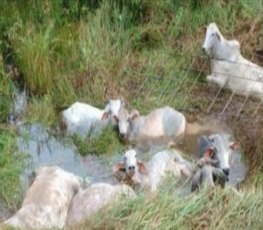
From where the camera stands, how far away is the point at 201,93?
7906 mm

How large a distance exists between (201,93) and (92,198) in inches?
95.4

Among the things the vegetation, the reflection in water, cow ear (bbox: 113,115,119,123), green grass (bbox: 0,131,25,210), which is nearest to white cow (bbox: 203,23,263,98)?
the vegetation

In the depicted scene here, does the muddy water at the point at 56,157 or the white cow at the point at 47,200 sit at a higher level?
the white cow at the point at 47,200

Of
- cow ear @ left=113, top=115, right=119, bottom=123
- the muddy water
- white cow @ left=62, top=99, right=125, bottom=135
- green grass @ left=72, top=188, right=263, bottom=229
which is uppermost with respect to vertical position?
green grass @ left=72, top=188, right=263, bottom=229

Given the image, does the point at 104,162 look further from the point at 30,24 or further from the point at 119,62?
the point at 30,24

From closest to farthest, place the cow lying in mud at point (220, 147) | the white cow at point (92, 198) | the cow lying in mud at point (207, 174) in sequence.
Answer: the white cow at point (92, 198), the cow lying in mud at point (207, 174), the cow lying in mud at point (220, 147)

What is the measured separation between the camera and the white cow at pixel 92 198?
559 cm

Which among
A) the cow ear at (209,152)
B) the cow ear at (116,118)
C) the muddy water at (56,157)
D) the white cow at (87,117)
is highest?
the cow ear at (209,152)

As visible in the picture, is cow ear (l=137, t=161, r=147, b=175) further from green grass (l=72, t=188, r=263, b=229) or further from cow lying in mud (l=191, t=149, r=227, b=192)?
green grass (l=72, t=188, r=263, b=229)

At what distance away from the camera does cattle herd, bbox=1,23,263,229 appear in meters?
5.77

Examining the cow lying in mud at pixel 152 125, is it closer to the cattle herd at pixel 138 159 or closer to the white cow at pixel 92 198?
the cattle herd at pixel 138 159

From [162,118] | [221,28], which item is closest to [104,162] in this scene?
[162,118]

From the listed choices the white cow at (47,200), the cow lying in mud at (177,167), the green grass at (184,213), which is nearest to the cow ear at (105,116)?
the cow lying in mud at (177,167)

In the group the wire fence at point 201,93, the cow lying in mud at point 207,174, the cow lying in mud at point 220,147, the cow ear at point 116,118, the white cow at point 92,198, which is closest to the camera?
the white cow at point 92,198
